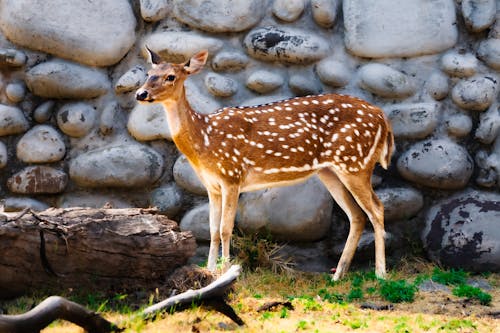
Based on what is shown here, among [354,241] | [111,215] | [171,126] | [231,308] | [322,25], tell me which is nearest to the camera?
[231,308]

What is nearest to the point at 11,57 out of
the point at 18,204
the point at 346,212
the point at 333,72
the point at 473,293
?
the point at 18,204

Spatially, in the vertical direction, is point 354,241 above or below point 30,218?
below

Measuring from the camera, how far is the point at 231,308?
480cm

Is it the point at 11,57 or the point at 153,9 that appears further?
the point at 153,9

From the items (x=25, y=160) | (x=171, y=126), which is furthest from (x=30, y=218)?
(x=25, y=160)

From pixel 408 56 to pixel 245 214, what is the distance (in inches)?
78.7

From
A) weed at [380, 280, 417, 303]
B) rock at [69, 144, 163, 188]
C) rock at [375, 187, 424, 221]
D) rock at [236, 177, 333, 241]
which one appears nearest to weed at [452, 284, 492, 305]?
weed at [380, 280, 417, 303]

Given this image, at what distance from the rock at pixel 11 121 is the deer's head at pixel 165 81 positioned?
1420mm

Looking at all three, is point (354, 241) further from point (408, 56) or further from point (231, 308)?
point (231, 308)

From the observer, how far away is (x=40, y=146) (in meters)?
7.02

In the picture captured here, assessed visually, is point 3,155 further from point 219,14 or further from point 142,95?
point 219,14

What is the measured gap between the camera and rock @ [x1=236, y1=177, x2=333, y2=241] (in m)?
7.03

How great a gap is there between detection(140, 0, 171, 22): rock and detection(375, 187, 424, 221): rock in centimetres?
248

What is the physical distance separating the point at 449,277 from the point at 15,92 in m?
3.90
